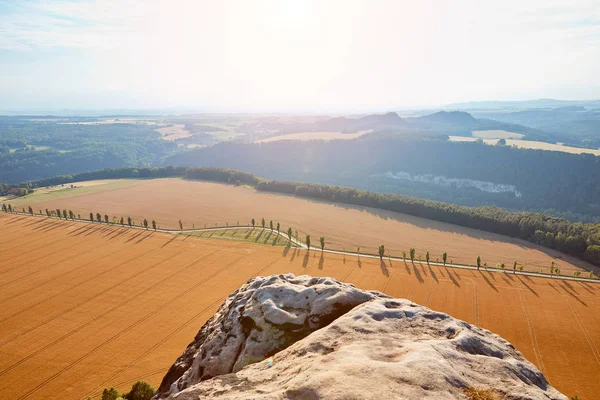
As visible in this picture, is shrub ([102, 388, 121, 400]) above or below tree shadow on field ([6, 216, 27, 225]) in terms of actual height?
above

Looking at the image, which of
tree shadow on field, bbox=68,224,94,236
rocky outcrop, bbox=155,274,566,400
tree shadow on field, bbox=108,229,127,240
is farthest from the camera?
tree shadow on field, bbox=68,224,94,236

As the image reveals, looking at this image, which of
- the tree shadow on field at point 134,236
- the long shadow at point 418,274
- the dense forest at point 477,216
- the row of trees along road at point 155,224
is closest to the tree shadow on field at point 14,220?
the row of trees along road at point 155,224

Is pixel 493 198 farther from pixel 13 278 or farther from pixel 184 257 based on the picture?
pixel 13 278

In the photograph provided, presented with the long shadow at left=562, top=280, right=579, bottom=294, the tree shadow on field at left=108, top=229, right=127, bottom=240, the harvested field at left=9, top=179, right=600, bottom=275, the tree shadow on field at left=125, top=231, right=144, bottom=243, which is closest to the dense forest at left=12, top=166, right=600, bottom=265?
the harvested field at left=9, top=179, right=600, bottom=275

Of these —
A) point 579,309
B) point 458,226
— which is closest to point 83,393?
point 579,309

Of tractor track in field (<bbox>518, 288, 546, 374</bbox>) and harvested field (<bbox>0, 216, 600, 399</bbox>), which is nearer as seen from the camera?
harvested field (<bbox>0, 216, 600, 399</bbox>)

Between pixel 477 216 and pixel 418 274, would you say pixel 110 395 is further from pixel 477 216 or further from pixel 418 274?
pixel 477 216

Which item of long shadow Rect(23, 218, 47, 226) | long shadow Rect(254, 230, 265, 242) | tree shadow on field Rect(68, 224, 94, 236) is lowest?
long shadow Rect(254, 230, 265, 242)

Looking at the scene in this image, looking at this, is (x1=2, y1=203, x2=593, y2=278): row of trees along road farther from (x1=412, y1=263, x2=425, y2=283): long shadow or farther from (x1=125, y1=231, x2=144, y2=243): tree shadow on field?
(x1=125, y1=231, x2=144, y2=243): tree shadow on field

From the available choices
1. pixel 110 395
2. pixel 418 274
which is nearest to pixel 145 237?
pixel 110 395
